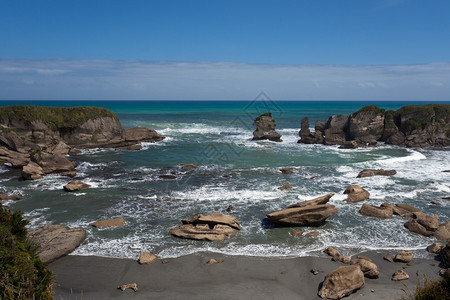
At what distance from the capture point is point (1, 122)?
1606 inches

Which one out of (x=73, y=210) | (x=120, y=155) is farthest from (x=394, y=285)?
(x=120, y=155)

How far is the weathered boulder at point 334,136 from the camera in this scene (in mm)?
50406

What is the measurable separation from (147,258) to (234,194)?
1101cm

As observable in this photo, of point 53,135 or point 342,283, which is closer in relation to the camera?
point 342,283

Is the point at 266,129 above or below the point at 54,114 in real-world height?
below

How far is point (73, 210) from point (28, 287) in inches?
564

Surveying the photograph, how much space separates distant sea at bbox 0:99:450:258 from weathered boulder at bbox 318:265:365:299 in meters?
2.91

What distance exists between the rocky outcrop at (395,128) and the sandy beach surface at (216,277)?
35.1m

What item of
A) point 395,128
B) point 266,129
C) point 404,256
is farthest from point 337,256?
point 395,128

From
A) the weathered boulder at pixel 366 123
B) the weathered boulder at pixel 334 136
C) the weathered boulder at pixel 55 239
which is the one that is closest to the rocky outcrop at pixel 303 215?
the weathered boulder at pixel 55 239

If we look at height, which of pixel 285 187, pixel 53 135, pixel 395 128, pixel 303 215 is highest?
pixel 395 128

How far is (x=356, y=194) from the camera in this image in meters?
23.9

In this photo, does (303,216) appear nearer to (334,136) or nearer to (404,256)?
(404,256)

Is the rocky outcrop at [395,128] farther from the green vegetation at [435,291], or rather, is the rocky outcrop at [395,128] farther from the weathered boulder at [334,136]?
the green vegetation at [435,291]
